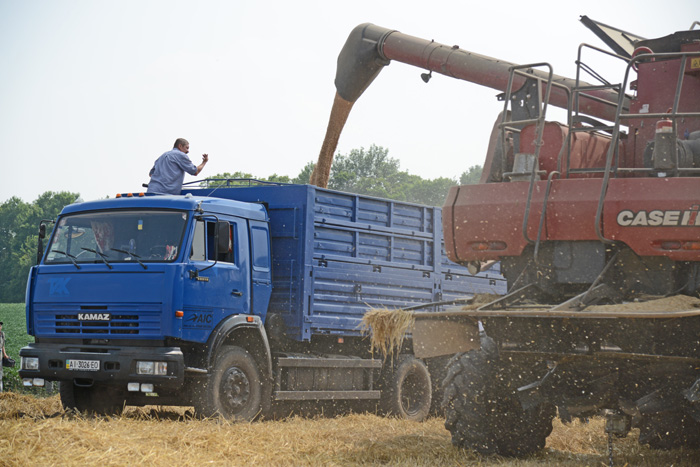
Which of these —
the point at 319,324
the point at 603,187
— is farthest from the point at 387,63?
the point at 603,187

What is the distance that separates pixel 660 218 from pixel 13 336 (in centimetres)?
2944

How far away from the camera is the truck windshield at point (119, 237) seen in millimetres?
10445

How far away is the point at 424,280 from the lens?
13883mm

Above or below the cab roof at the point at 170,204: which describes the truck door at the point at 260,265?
below

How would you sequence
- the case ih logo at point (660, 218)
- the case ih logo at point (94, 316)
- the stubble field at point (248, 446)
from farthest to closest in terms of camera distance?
1. the case ih logo at point (94, 316)
2. the stubble field at point (248, 446)
3. the case ih logo at point (660, 218)

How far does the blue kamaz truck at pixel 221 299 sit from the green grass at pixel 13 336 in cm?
594

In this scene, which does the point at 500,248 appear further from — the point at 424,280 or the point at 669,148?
the point at 424,280

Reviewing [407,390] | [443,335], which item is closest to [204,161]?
[407,390]

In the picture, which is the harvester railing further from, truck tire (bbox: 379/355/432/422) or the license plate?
truck tire (bbox: 379/355/432/422)

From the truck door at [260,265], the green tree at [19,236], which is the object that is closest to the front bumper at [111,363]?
the truck door at [260,265]

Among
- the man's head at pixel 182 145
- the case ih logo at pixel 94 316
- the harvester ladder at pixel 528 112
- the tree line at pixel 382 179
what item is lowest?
the case ih logo at pixel 94 316

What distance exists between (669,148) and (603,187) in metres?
0.56

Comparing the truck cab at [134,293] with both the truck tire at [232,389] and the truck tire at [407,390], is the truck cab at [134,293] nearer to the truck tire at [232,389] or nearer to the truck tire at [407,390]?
the truck tire at [232,389]

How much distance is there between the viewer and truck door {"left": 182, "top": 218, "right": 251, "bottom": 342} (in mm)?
10391
